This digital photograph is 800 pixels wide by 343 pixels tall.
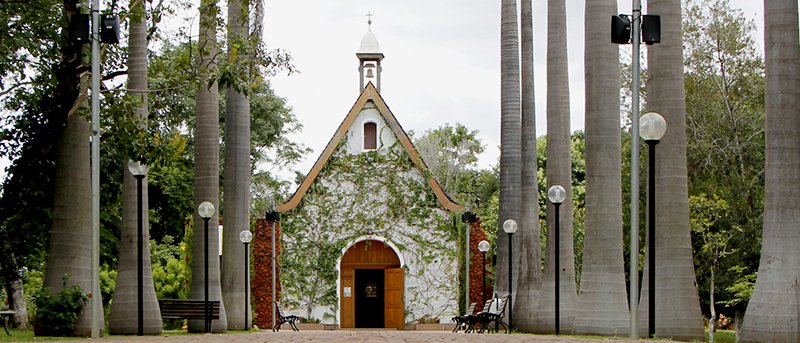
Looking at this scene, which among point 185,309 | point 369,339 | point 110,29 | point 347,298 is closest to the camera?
point 369,339

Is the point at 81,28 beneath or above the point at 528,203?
above

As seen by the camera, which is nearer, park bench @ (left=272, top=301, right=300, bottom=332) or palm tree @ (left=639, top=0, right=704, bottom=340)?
palm tree @ (left=639, top=0, right=704, bottom=340)

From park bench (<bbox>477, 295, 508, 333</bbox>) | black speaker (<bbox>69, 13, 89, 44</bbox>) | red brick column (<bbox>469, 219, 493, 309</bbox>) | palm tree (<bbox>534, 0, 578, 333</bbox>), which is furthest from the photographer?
red brick column (<bbox>469, 219, 493, 309</bbox>)

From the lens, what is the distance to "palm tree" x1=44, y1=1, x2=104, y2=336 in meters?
22.2

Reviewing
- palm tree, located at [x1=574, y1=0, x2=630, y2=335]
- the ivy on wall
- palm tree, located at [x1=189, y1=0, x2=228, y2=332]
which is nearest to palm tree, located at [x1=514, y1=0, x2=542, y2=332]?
palm tree, located at [x1=574, y1=0, x2=630, y2=335]

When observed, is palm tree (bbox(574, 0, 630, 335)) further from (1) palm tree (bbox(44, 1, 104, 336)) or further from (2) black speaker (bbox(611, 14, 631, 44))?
(1) palm tree (bbox(44, 1, 104, 336))

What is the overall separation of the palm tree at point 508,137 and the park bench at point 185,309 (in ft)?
31.7

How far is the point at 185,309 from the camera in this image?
90.3 feet

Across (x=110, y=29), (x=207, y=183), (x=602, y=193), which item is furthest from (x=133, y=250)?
(x=602, y=193)

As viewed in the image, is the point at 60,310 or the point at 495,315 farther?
the point at 495,315

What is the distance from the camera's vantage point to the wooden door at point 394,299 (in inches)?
1670

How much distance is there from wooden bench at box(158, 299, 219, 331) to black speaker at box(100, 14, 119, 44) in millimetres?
8581

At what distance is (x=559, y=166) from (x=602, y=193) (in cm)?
520

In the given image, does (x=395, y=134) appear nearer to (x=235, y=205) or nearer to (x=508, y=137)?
(x=508, y=137)
